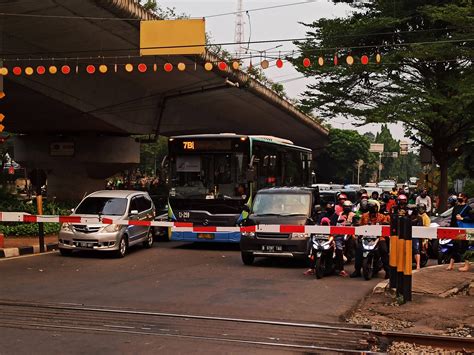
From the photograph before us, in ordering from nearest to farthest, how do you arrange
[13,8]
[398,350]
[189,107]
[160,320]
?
[398,350], [160,320], [13,8], [189,107]

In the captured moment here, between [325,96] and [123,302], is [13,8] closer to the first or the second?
[123,302]

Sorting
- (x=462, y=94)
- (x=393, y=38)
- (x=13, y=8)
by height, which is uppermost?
(x=393, y=38)

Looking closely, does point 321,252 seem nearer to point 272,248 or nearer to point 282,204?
point 272,248

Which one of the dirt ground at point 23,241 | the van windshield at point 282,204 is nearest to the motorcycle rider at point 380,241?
the van windshield at point 282,204

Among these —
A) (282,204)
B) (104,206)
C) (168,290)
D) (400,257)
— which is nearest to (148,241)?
(104,206)

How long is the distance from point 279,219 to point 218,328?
663 cm

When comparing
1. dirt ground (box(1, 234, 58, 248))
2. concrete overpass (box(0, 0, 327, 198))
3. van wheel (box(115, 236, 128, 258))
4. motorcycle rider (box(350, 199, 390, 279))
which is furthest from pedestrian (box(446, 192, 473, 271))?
concrete overpass (box(0, 0, 327, 198))

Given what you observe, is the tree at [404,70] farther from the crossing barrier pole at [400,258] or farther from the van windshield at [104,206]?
the crossing barrier pole at [400,258]

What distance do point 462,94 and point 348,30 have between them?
21.8ft

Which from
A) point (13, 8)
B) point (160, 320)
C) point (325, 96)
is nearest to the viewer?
point (160, 320)

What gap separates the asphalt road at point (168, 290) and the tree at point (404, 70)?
12061 millimetres

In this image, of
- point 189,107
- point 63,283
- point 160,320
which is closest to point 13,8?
point 63,283

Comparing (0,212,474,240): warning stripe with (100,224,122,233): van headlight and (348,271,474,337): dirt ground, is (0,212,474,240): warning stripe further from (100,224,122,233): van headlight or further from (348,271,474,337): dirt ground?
(348,271,474,337): dirt ground

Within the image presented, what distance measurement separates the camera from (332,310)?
8.73 meters
